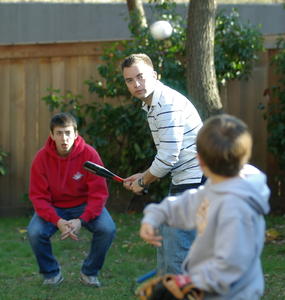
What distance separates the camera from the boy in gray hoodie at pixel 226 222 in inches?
105

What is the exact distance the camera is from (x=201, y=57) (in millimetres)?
6859

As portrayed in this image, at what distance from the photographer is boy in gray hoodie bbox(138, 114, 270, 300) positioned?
2.68 meters

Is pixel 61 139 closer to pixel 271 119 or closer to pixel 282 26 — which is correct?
pixel 271 119

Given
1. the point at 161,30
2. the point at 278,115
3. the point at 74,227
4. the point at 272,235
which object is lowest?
the point at 272,235

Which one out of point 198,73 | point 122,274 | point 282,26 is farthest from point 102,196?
point 282,26

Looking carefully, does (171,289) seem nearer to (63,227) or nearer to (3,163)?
(63,227)

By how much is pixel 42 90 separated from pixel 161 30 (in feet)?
5.55

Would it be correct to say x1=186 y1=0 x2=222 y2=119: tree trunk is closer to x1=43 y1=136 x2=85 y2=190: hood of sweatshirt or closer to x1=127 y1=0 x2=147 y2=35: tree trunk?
x1=127 y1=0 x2=147 y2=35: tree trunk

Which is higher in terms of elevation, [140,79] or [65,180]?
[140,79]

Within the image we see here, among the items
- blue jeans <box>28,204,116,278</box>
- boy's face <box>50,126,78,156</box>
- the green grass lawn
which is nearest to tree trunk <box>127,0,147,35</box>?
the green grass lawn

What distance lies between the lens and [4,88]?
8.31 meters

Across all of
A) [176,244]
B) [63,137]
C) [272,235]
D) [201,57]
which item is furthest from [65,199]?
[272,235]

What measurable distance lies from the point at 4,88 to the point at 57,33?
1.39 metres

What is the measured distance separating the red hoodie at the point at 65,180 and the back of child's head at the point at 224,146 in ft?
9.14
